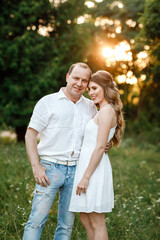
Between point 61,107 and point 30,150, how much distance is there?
0.58 metres

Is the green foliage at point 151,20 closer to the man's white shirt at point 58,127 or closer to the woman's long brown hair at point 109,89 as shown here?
the woman's long brown hair at point 109,89

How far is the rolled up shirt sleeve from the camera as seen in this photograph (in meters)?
2.83

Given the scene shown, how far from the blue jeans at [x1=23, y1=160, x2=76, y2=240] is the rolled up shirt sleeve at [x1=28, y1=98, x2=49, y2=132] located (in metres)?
0.40

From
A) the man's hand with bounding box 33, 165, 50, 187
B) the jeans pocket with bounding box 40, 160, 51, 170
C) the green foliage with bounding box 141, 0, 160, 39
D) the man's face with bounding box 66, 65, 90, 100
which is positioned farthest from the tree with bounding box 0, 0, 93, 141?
the man's hand with bounding box 33, 165, 50, 187

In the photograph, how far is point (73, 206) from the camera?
9.16 ft

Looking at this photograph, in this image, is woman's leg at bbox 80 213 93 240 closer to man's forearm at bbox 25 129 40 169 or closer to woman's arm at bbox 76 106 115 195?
woman's arm at bbox 76 106 115 195

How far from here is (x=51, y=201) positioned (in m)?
2.80

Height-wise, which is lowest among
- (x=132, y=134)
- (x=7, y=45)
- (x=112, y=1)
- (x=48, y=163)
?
(x=48, y=163)

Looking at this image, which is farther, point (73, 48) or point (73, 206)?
point (73, 48)

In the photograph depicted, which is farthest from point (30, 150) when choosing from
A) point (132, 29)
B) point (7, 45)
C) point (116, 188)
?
point (132, 29)

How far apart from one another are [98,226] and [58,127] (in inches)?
45.3

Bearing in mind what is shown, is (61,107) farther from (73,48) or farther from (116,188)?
(73,48)

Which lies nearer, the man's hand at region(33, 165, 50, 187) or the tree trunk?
the man's hand at region(33, 165, 50, 187)

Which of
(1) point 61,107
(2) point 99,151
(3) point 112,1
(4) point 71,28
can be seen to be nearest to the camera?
(2) point 99,151
